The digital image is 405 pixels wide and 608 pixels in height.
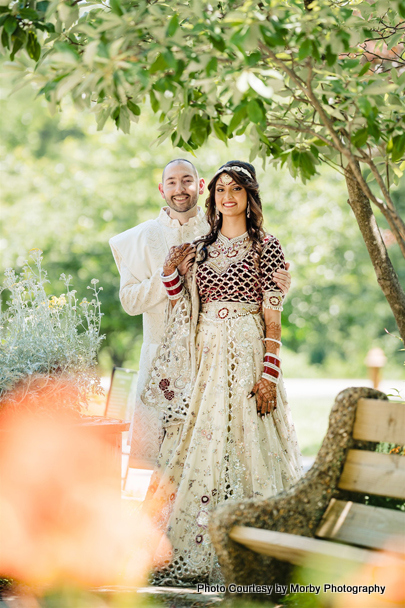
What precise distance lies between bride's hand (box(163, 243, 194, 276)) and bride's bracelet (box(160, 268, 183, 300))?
0.8 inches

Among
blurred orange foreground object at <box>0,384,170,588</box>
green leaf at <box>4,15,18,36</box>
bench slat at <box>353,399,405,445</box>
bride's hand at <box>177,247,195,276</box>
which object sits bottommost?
blurred orange foreground object at <box>0,384,170,588</box>

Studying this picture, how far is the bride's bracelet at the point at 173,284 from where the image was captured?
11.7 feet

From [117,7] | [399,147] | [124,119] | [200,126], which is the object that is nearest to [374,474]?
[399,147]

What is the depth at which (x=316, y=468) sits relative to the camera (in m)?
2.47

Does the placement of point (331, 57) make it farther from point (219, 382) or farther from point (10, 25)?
point (219, 382)

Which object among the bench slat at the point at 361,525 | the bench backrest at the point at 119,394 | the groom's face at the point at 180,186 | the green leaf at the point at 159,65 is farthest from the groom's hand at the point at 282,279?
the bench backrest at the point at 119,394

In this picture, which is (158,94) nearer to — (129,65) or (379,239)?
(129,65)

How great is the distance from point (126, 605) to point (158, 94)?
1.99m

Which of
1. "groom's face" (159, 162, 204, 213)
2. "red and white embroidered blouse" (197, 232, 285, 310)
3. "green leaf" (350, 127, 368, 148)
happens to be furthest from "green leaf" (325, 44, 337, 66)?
"groom's face" (159, 162, 204, 213)

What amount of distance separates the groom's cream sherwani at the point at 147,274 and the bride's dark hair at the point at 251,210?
1.26 ft

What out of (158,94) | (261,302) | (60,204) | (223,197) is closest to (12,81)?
(158,94)

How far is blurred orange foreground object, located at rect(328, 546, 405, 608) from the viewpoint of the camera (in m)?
2.05

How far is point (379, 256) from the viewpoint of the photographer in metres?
3.35

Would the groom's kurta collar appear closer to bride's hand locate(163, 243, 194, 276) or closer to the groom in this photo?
the groom
